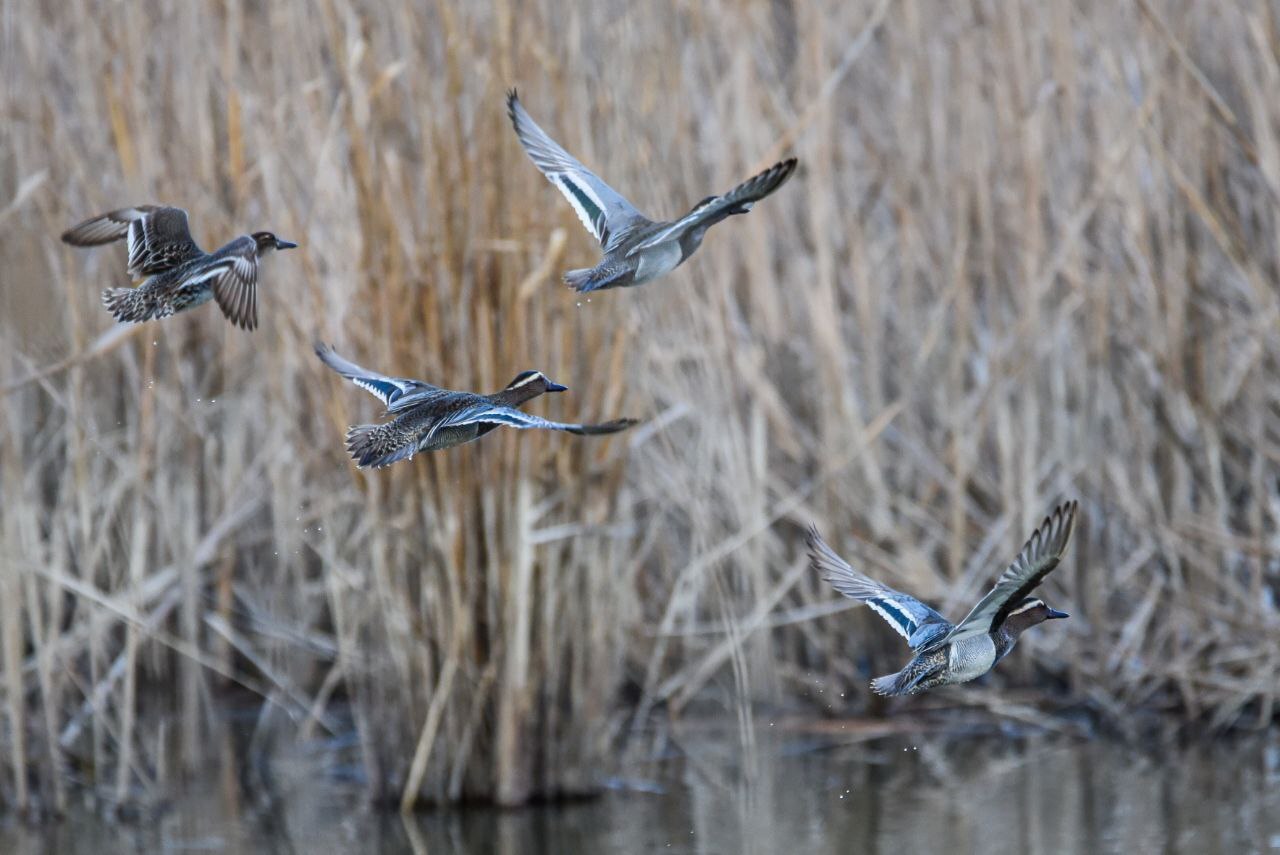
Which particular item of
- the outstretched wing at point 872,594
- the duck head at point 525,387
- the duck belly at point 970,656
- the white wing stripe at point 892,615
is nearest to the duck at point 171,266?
the duck head at point 525,387

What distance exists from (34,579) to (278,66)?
182 centimetres

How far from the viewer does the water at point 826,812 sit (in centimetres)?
542

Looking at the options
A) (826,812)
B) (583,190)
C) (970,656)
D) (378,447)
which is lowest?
(826,812)

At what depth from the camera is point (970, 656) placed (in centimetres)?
325

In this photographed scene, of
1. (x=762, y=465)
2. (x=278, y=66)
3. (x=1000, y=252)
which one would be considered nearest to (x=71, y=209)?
(x=278, y=66)

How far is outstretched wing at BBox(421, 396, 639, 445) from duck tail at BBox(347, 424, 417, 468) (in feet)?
0.17

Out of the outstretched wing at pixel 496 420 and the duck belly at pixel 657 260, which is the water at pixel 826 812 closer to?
the outstretched wing at pixel 496 420

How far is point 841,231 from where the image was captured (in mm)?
6691

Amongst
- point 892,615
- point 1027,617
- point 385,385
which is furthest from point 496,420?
point 1027,617

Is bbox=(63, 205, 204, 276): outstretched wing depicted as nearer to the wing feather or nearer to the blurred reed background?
the wing feather

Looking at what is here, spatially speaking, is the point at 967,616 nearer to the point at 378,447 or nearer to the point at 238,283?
the point at 378,447

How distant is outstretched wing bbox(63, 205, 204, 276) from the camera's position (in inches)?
145

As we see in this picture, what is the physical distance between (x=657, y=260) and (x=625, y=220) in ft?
1.49

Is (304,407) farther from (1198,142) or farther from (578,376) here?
(1198,142)
